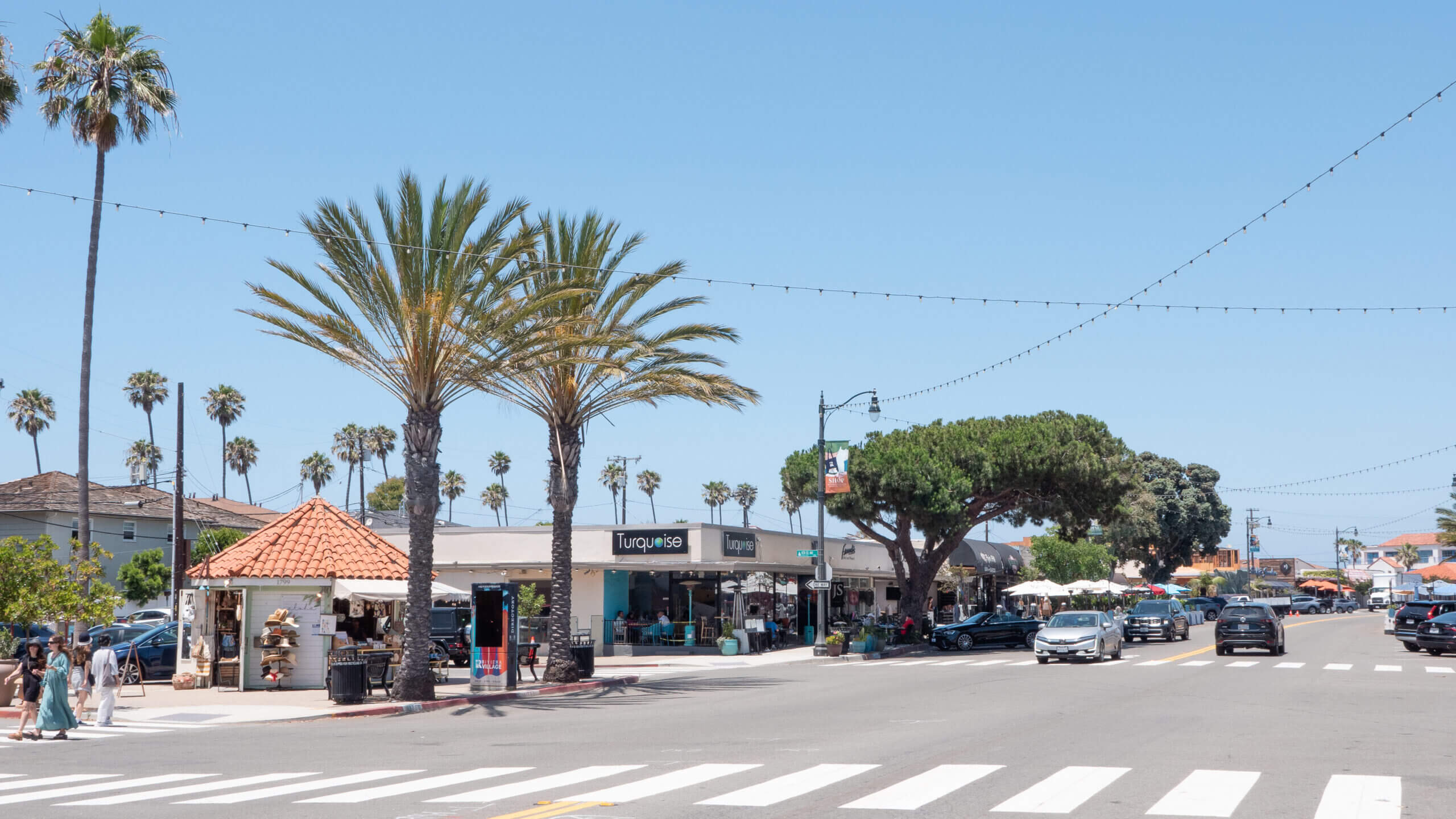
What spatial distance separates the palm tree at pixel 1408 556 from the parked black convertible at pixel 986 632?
129021mm

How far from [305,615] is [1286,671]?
23063mm

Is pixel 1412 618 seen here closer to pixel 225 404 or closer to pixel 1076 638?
pixel 1076 638

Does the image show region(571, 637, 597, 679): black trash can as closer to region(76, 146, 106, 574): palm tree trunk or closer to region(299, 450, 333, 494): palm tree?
region(76, 146, 106, 574): palm tree trunk

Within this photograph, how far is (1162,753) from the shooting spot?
1386cm

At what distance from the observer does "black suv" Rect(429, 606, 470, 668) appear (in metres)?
35.8

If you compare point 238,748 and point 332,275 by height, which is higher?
point 332,275

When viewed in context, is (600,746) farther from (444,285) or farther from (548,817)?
(444,285)

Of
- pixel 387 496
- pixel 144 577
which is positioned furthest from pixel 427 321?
pixel 387 496

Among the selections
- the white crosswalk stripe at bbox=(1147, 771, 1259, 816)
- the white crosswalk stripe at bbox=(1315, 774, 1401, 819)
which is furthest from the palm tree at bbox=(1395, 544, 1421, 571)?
the white crosswalk stripe at bbox=(1147, 771, 1259, 816)

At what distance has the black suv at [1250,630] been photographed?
36.4 metres

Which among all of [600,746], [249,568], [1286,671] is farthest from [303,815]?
[1286,671]

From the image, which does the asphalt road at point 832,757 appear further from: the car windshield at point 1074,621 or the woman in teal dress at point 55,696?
the car windshield at point 1074,621

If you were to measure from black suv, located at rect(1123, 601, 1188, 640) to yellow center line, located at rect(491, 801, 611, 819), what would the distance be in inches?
1564

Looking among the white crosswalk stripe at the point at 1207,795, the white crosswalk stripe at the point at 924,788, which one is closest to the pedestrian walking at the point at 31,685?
the white crosswalk stripe at the point at 924,788
